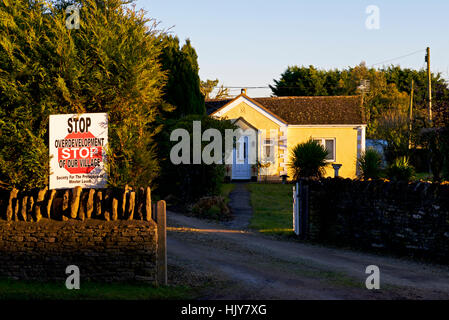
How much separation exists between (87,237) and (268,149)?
2446 cm

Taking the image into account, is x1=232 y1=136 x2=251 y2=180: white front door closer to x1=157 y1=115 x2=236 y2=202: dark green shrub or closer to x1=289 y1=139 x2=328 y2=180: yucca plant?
x1=289 y1=139 x2=328 y2=180: yucca plant

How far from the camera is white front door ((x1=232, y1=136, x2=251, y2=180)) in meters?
32.9

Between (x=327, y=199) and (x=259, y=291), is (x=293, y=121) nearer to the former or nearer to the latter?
(x=327, y=199)

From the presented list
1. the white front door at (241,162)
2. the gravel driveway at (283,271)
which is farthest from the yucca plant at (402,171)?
the white front door at (241,162)

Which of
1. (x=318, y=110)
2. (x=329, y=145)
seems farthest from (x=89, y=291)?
(x=318, y=110)

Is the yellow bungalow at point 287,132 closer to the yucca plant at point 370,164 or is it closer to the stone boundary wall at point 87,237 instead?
the yucca plant at point 370,164

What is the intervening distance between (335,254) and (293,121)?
20.9 meters

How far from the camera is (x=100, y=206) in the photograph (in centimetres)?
978

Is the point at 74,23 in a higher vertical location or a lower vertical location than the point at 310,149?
higher

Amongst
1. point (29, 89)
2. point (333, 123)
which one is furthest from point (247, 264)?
point (333, 123)

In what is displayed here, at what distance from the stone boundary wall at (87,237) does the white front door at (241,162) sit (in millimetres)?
23044

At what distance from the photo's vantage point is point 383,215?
46.7ft

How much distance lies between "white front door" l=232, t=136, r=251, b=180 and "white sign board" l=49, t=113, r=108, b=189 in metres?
22.2
